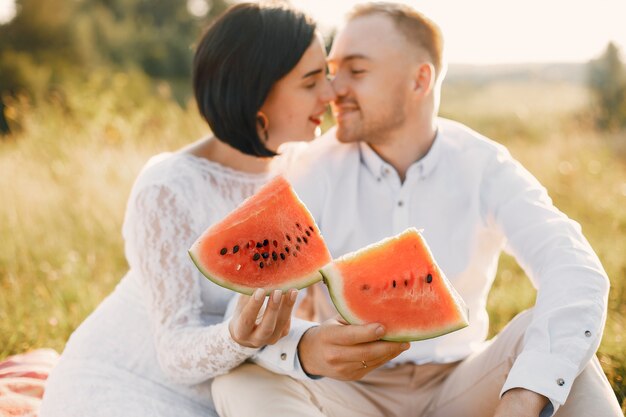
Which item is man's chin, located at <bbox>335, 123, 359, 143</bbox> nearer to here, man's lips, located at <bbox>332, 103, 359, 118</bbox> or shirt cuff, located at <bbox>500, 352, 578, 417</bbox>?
man's lips, located at <bbox>332, 103, 359, 118</bbox>

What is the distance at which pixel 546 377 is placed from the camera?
2.28 metres

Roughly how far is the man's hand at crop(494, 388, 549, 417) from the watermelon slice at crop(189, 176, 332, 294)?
810 mm

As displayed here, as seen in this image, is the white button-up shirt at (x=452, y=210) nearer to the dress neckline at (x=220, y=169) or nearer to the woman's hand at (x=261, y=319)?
the dress neckline at (x=220, y=169)

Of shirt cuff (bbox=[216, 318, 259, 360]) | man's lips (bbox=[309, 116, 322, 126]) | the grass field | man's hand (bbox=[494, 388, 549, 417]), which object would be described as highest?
man's lips (bbox=[309, 116, 322, 126])

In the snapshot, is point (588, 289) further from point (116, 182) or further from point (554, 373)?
point (116, 182)

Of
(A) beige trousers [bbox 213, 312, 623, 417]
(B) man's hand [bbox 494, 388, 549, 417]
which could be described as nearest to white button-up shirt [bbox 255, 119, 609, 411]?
(A) beige trousers [bbox 213, 312, 623, 417]

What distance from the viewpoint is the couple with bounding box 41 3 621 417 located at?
93.8 inches

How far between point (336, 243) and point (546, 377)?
1.14 m

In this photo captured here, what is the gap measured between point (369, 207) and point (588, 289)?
1055 millimetres

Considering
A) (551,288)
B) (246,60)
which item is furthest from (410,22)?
(551,288)

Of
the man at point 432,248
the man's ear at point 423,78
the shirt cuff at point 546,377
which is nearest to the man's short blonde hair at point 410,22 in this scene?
the man at point 432,248

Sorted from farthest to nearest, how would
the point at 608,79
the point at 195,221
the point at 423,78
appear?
the point at 608,79 < the point at 423,78 < the point at 195,221

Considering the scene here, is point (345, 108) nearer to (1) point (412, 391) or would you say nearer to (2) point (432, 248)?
(2) point (432, 248)

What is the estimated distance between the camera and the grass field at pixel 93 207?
437 centimetres
